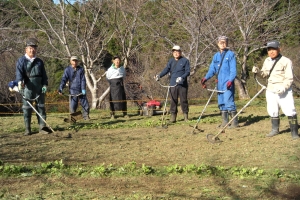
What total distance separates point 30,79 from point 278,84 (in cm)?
478

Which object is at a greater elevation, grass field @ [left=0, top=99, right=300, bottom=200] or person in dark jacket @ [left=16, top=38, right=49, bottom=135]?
person in dark jacket @ [left=16, top=38, right=49, bottom=135]

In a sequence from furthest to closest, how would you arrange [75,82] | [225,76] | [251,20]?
→ [251,20] → [75,82] → [225,76]

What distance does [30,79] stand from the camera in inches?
333

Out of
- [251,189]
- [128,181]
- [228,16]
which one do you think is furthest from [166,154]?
[228,16]

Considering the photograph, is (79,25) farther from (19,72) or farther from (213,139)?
(213,139)

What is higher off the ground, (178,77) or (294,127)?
(178,77)

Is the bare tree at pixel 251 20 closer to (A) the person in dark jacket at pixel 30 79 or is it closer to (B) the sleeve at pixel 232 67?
(B) the sleeve at pixel 232 67

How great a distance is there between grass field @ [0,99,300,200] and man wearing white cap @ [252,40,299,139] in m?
0.36

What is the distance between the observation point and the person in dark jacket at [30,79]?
8273mm

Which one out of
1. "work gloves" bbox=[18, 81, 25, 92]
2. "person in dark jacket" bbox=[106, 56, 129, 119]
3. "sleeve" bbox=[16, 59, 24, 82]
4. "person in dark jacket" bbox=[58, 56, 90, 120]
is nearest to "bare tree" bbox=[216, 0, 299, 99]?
"person in dark jacket" bbox=[106, 56, 129, 119]

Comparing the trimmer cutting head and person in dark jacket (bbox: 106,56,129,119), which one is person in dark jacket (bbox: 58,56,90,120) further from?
the trimmer cutting head

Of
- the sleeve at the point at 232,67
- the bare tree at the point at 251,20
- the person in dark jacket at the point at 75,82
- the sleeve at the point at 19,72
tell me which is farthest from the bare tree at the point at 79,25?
the sleeve at the point at 232,67

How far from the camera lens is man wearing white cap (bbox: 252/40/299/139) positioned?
278 inches

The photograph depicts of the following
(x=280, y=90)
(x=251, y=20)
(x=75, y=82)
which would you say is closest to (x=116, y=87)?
(x=75, y=82)
